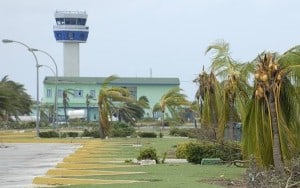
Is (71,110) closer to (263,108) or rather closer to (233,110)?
(233,110)

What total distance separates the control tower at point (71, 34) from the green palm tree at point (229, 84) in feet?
315

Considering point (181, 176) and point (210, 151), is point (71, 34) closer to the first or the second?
point (210, 151)

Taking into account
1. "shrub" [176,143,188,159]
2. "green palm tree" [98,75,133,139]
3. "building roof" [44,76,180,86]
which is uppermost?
"building roof" [44,76,180,86]

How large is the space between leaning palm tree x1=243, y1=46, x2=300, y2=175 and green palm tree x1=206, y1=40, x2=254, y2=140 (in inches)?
202

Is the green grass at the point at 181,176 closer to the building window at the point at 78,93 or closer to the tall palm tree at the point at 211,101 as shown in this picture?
the tall palm tree at the point at 211,101

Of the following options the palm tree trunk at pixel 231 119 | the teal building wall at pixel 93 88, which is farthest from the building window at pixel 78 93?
the palm tree trunk at pixel 231 119

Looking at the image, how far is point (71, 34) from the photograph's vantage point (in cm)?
12450

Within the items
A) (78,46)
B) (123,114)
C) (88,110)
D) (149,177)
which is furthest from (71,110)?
(149,177)

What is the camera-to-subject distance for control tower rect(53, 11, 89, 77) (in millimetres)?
122938

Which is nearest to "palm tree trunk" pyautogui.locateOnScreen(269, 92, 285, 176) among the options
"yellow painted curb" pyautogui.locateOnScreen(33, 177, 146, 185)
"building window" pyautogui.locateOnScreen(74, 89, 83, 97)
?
"yellow painted curb" pyautogui.locateOnScreen(33, 177, 146, 185)

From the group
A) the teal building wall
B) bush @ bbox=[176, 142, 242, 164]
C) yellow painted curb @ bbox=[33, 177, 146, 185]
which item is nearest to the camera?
yellow painted curb @ bbox=[33, 177, 146, 185]

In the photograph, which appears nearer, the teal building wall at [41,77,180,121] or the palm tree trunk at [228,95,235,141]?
the palm tree trunk at [228,95,235,141]

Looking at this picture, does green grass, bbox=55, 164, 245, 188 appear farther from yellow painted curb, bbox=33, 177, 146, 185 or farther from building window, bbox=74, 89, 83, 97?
building window, bbox=74, 89, 83, 97

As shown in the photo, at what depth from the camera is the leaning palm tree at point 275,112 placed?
16234 mm
